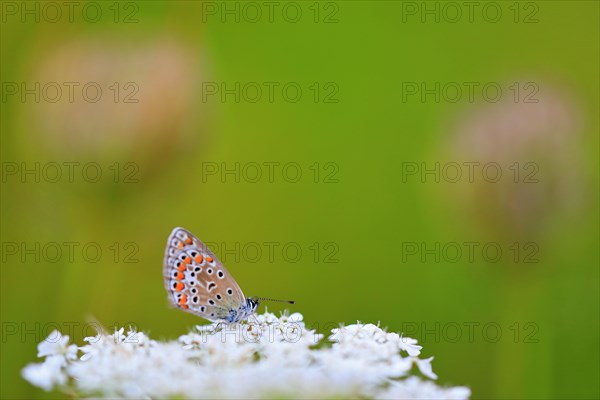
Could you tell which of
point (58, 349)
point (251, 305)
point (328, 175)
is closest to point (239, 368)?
point (58, 349)

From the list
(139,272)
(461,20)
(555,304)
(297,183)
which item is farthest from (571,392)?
(461,20)

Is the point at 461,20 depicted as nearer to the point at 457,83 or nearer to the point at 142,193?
the point at 457,83

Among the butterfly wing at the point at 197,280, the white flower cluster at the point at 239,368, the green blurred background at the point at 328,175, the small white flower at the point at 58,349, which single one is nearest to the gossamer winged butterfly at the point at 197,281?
the butterfly wing at the point at 197,280

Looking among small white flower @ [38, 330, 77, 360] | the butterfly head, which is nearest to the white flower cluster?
small white flower @ [38, 330, 77, 360]

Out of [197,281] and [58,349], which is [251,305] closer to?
[197,281]

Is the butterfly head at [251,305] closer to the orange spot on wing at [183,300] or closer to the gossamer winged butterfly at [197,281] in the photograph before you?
the gossamer winged butterfly at [197,281]
